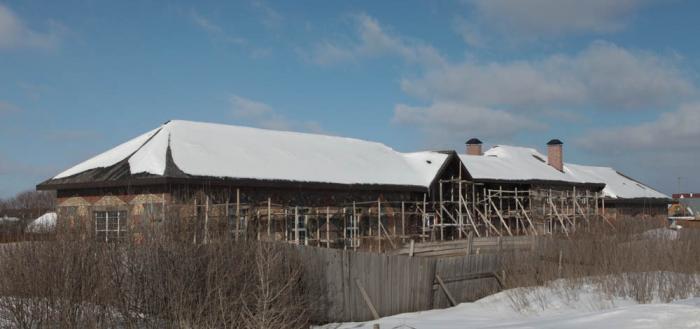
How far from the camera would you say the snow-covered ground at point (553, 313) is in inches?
504

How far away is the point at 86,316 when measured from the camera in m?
9.60

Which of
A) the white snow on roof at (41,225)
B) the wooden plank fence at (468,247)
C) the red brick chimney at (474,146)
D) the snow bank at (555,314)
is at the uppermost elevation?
the red brick chimney at (474,146)

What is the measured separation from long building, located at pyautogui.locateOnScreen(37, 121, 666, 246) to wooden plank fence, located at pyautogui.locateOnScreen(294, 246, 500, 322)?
2235 mm

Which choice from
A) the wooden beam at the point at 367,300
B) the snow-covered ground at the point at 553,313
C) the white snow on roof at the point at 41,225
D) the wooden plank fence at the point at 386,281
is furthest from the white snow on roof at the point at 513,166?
the white snow on roof at the point at 41,225

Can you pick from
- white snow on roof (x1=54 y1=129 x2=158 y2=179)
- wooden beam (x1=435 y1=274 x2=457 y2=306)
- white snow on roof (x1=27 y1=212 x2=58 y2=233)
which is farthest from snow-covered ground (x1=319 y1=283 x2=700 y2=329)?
white snow on roof (x1=54 y1=129 x2=158 y2=179)

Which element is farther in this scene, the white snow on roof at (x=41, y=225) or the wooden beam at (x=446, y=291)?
the wooden beam at (x=446, y=291)

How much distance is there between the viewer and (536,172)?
4569 centimetres

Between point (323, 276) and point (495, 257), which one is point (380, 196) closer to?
point (495, 257)

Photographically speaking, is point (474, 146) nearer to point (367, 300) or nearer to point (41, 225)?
point (367, 300)

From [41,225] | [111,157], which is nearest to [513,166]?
[111,157]

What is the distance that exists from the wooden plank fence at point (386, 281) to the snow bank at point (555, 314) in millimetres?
386

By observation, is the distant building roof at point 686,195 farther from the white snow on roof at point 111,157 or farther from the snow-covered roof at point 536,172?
the white snow on roof at point 111,157

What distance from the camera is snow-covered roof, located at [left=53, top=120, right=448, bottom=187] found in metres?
25.6

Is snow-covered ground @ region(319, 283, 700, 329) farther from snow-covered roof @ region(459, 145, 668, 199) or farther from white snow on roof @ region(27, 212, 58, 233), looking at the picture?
snow-covered roof @ region(459, 145, 668, 199)
